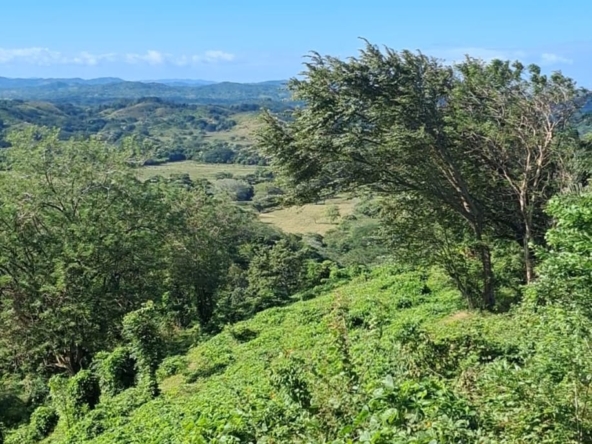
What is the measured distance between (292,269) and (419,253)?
2102 cm

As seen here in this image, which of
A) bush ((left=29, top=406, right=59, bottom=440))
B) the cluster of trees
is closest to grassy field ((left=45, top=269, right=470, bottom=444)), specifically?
bush ((left=29, top=406, right=59, bottom=440))

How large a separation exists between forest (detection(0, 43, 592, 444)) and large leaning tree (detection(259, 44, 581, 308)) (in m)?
0.06

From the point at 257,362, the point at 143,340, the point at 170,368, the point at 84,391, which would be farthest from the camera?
the point at 170,368

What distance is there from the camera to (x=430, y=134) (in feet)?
54.0

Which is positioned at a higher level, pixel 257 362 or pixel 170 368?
pixel 257 362

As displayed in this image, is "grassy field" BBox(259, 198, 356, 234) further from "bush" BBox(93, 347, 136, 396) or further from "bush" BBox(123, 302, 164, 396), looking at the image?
"bush" BBox(123, 302, 164, 396)

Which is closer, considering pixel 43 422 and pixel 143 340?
pixel 43 422

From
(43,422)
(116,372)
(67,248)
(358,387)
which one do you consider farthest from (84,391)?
(358,387)

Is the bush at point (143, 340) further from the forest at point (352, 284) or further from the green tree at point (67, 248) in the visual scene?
the green tree at point (67, 248)

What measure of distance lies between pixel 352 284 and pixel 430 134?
47.6 ft

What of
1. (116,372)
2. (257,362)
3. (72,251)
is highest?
(72,251)

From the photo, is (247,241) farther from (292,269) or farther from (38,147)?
(38,147)

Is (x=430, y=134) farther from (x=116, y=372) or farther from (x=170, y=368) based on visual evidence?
(x=116, y=372)

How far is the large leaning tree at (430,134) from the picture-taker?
16.1 meters
